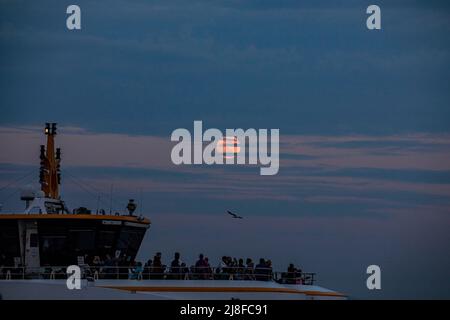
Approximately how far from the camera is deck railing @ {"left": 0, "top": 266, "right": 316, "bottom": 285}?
57.2m

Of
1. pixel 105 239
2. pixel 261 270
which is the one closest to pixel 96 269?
pixel 105 239

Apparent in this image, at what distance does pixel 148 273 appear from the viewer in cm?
5709

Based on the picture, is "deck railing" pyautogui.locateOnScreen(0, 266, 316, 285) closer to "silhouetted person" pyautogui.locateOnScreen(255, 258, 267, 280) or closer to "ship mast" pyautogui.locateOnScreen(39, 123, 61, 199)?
"silhouetted person" pyautogui.locateOnScreen(255, 258, 267, 280)

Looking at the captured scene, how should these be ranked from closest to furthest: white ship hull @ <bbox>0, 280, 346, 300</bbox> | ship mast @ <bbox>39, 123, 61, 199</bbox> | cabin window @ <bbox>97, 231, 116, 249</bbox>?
white ship hull @ <bbox>0, 280, 346, 300</bbox> < cabin window @ <bbox>97, 231, 116, 249</bbox> < ship mast @ <bbox>39, 123, 61, 199</bbox>

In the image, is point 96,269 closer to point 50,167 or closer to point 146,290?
point 146,290

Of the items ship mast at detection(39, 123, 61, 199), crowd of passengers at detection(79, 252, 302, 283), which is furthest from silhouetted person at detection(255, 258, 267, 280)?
ship mast at detection(39, 123, 61, 199)

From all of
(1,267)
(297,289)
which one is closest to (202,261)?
(297,289)

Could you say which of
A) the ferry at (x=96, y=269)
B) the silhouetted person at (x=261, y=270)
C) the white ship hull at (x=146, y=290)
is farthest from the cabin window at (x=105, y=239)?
the silhouetted person at (x=261, y=270)

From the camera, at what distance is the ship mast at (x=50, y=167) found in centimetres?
6359

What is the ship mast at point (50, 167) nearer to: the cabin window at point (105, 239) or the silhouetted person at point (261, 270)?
the cabin window at point (105, 239)

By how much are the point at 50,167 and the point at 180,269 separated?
9.26 m
